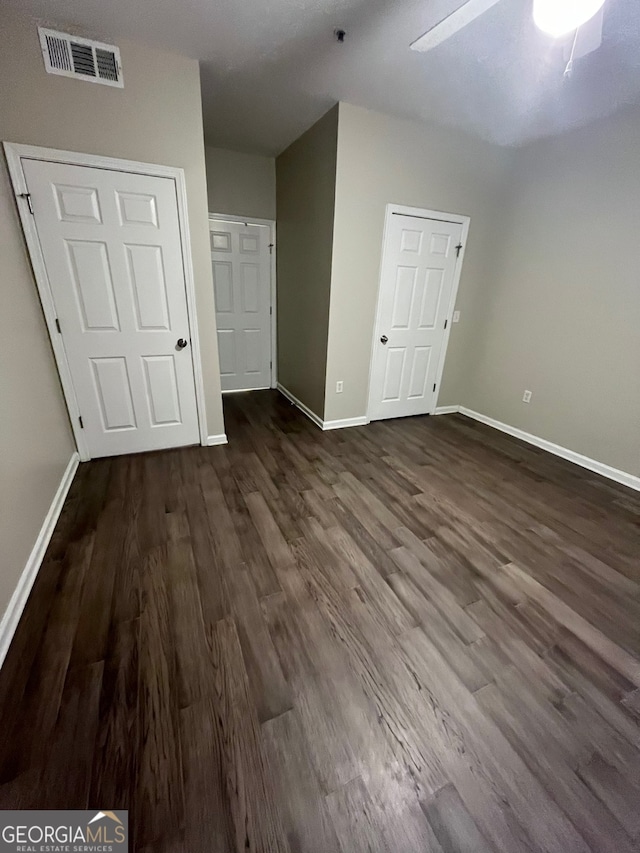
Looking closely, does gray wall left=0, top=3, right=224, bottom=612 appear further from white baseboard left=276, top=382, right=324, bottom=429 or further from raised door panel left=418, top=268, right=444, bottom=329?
raised door panel left=418, top=268, right=444, bottom=329

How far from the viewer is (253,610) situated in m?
1.58

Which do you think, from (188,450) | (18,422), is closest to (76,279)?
(18,422)

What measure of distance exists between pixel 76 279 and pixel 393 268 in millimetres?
2637

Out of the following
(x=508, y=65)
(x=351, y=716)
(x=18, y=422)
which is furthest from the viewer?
(x=508, y=65)

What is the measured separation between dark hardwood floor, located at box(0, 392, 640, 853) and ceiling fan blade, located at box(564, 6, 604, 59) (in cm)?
270

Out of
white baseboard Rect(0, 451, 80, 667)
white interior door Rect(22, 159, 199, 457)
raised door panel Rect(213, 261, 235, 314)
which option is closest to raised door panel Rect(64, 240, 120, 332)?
white interior door Rect(22, 159, 199, 457)

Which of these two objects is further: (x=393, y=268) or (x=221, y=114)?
(x=393, y=268)

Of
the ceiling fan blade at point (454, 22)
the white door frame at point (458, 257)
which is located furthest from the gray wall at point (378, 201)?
the ceiling fan blade at point (454, 22)

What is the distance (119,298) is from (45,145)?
0.90m

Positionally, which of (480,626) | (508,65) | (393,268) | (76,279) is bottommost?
(480,626)

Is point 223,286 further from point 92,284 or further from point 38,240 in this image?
point 38,240

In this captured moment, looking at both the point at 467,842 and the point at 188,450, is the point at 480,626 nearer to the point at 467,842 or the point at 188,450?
the point at 467,842

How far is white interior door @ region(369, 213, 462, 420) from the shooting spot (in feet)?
10.8

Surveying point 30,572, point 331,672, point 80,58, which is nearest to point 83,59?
point 80,58
